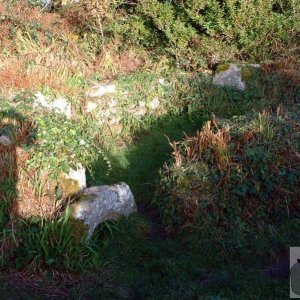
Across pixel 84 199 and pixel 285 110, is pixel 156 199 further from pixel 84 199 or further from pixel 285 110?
pixel 285 110

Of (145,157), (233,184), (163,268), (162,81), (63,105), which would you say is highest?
(162,81)

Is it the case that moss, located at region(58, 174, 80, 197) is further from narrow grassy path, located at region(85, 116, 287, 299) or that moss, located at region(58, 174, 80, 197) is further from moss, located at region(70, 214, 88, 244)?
narrow grassy path, located at region(85, 116, 287, 299)

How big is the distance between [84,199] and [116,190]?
0.55 meters

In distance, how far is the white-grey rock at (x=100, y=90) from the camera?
8.59 meters

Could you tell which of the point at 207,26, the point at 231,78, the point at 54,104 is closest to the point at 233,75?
the point at 231,78

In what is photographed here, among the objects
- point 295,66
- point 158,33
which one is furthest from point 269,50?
point 158,33

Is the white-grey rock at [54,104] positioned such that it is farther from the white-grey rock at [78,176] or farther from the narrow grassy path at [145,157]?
the white-grey rock at [78,176]

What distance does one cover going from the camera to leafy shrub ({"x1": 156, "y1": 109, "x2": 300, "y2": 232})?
5832 millimetres

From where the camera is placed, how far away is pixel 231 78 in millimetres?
9562

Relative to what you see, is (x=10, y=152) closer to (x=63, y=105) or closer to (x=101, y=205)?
(x=101, y=205)

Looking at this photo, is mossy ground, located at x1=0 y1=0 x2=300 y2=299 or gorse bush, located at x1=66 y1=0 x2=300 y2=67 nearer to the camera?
Answer: mossy ground, located at x1=0 y1=0 x2=300 y2=299

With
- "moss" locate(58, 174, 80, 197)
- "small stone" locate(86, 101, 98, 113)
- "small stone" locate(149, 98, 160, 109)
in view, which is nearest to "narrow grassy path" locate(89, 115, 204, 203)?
"small stone" locate(149, 98, 160, 109)

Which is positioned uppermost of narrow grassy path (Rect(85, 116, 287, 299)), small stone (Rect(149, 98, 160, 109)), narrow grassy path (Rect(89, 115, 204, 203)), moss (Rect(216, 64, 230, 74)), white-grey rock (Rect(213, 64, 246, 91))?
moss (Rect(216, 64, 230, 74))

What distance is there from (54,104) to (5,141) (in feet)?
6.11
